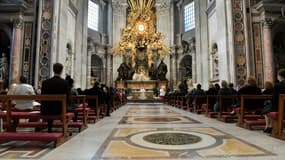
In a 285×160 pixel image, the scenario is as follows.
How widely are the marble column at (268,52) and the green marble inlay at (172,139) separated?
7813 millimetres

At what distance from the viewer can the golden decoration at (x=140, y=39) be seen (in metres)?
21.1

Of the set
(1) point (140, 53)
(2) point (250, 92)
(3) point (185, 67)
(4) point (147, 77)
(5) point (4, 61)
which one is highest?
(1) point (140, 53)

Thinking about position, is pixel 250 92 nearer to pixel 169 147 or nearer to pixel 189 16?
pixel 169 147

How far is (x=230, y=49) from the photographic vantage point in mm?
10477

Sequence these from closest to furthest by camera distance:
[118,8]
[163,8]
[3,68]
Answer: [3,68], [118,8], [163,8]

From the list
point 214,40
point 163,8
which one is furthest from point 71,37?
point 163,8

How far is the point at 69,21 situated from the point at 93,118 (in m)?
8.72

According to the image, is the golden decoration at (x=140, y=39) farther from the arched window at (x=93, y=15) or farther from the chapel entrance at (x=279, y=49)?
the chapel entrance at (x=279, y=49)

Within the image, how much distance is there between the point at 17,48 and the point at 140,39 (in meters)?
12.8

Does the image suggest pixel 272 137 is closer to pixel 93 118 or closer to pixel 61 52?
pixel 93 118

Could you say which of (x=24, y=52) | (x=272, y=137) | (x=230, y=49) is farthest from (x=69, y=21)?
(x=272, y=137)

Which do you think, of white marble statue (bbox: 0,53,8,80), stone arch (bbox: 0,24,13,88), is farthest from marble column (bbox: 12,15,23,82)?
white marble statue (bbox: 0,53,8,80)

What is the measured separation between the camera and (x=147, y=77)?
20531 mm

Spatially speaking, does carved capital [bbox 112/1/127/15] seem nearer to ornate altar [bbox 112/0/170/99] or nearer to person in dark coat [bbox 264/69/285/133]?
ornate altar [bbox 112/0/170/99]
